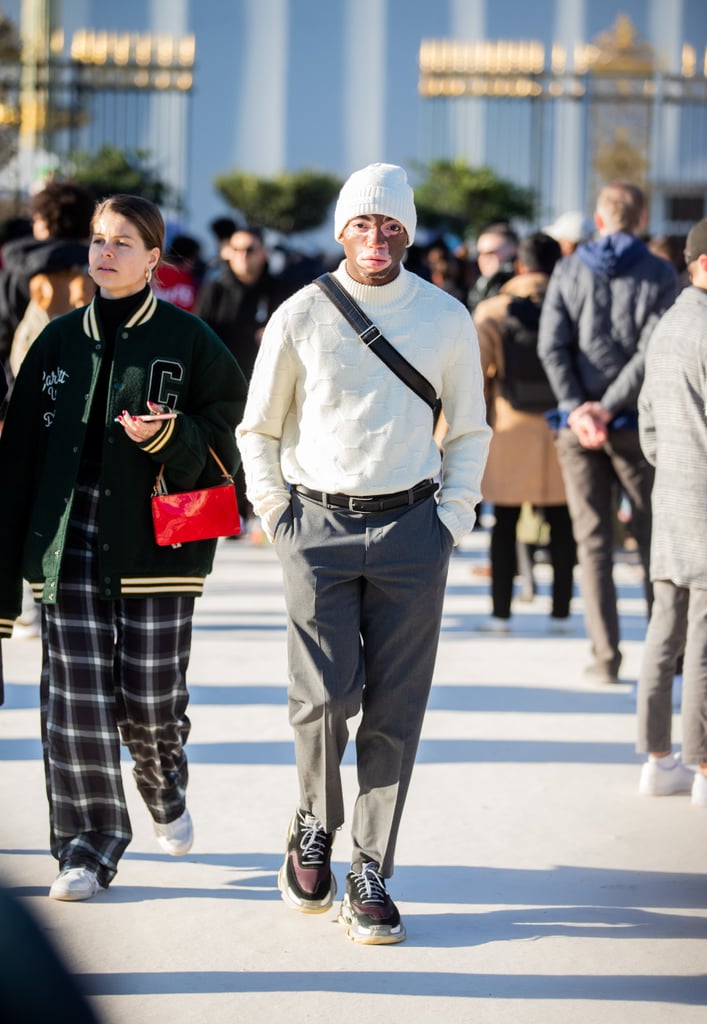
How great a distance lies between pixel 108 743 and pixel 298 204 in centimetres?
3195

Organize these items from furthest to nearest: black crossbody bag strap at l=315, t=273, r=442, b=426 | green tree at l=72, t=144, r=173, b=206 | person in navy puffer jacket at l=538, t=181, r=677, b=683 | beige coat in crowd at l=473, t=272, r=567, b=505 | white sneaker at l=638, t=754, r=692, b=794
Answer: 1. green tree at l=72, t=144, r=173, b=206
2. beige coat in crowd at l=473, t=272, r=567, b=505
3. person in navy puffer jacket at l=538, t=181, r=677, b=683
4. white sneaker at l=638, t=754, r=692, b=794
5. black crossbody bag strap at l=315, t=273, r=442, b=426

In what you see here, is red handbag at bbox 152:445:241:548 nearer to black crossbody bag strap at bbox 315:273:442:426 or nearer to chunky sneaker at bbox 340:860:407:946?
black crossbody bag strap at bbox 315:273:442:426

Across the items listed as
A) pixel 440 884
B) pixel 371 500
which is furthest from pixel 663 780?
pixel 371 500

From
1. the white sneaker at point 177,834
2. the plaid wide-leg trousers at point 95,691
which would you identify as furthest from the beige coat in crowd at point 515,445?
the plaid wide-leg trousers at point 95,691

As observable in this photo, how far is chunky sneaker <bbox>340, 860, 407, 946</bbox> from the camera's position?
3.74 metres

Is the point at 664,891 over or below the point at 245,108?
below

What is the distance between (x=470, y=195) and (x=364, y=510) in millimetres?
27493

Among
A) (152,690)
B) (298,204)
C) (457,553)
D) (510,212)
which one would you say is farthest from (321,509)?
(298,204)

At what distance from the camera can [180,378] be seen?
4.09 meters

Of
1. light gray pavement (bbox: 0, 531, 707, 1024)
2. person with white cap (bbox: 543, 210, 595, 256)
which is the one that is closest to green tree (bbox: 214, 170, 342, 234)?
person with white cap (bbox: 543, 210, 595, 256)

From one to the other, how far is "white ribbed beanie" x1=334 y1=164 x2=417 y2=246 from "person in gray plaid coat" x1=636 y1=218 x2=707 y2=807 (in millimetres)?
1342

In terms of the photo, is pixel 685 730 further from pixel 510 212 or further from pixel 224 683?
pixel 510 212

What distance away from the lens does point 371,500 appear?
3730 millimetres

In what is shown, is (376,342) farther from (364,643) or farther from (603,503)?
(603,503)
